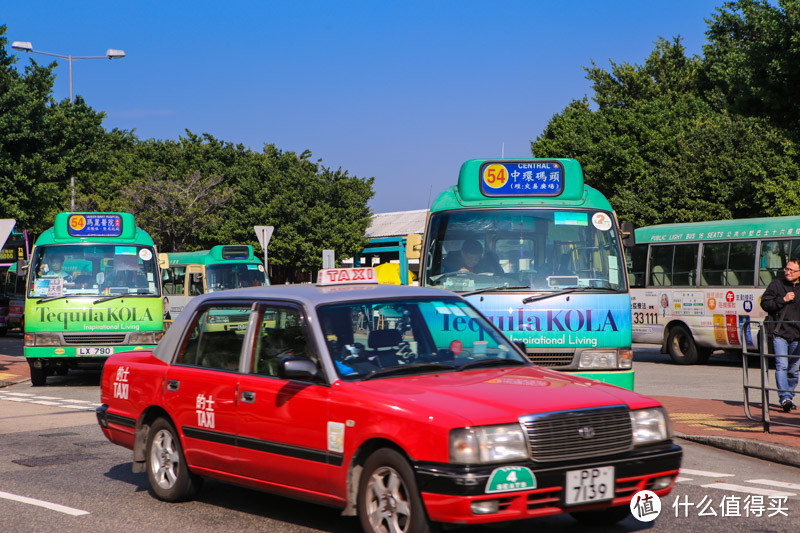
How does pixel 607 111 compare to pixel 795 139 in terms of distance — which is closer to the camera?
pixel 795 139

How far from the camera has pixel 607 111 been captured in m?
46.9

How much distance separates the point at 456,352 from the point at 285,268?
52.9 meters

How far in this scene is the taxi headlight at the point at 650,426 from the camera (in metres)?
5.93

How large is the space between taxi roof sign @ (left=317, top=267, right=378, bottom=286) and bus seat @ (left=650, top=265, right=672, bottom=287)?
54.4 feet

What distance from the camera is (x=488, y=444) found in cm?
546

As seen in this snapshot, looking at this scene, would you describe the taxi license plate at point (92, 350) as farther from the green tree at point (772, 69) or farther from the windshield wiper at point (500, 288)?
the green tree at point (772, 69)

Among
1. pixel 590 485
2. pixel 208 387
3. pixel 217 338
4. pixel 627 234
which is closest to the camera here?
pixel 590 485

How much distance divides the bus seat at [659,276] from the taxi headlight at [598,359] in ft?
43.6

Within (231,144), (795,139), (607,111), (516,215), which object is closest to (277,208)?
(231,144)

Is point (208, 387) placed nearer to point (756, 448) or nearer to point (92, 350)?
point (756, 448)

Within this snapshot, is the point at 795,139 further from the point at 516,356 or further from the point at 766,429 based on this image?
the point at 516,356

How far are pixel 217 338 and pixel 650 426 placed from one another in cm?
318

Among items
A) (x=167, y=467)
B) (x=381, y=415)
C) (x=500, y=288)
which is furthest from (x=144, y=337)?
(x=381, y=415)

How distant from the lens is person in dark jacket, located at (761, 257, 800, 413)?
1251cm
